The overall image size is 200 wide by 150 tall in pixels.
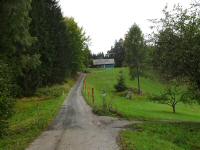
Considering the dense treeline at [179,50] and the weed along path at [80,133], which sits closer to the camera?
the weed along path at [80,133]

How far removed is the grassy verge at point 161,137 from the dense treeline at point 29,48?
6371 millimetres

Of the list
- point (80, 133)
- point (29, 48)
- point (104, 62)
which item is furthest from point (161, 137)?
point (104, 62)

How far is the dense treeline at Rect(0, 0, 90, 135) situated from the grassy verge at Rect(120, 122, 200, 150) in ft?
20.9

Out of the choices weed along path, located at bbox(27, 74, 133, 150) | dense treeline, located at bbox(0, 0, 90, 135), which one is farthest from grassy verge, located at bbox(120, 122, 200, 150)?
dense treeline, located at bbox(0, 0, 90, 135)

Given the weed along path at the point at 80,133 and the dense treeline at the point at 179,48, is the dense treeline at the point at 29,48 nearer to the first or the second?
the weed along path at the point at 80,133

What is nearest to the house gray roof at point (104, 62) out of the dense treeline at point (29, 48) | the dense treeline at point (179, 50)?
the dense treeline at point (29, 48)

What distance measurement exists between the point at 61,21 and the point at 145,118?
4638cm

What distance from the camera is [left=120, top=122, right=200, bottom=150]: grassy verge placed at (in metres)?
19.9

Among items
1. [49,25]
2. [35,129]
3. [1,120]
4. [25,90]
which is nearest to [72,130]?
[35,129]

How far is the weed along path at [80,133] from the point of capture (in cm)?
1884

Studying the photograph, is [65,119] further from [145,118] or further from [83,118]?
[145,118]

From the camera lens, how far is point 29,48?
4994cm

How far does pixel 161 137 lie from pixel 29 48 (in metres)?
28.1

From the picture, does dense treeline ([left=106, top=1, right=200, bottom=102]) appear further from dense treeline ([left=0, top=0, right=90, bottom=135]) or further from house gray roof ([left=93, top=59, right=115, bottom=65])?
house gray roof ([left=93, top=59, right=115, bottom=65])
